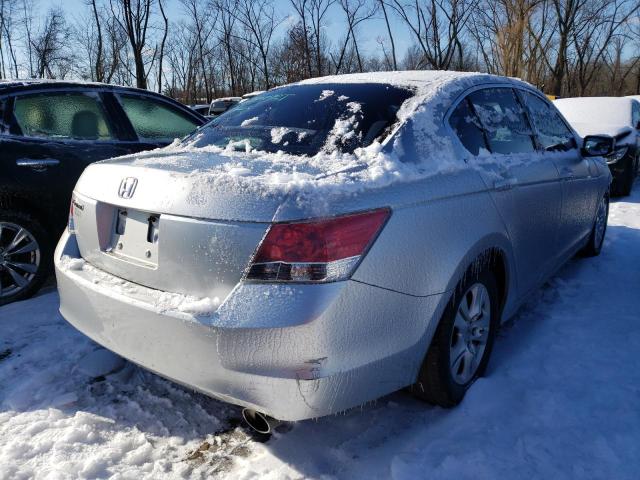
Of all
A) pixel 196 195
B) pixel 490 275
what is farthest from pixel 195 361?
pixel 490 275

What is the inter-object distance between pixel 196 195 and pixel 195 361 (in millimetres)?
560

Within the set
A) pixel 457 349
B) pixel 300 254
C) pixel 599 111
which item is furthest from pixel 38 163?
pixel 599 111

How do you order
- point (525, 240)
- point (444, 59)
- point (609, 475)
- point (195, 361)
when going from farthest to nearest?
point (444, 59) < point (525, 240) < point (609, 475) < point (195, 361)

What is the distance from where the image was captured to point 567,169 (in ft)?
11.1

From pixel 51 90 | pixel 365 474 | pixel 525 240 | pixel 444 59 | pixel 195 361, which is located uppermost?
pixel 444 59

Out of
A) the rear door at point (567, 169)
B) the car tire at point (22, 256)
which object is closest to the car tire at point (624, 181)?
the rear door at point (567, 169)

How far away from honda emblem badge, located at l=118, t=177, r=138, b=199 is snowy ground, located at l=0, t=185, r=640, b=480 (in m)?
1.00

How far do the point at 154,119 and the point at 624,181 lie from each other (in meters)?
6.66

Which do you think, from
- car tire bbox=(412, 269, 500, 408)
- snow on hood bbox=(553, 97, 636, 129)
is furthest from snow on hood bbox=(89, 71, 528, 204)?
snow on hood bbox=(553, 97, 636, 129)

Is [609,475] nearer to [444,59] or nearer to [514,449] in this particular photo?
[514,449]

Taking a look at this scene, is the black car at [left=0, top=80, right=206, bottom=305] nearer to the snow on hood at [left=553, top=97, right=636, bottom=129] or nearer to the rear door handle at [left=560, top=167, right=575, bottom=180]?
the rear door handle at [left=560, top=167, right=575, bottom=180]

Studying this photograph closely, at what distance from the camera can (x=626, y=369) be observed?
2.58 metres

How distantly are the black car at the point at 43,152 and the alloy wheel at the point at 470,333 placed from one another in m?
2.93

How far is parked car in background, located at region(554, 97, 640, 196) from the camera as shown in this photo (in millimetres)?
7465
